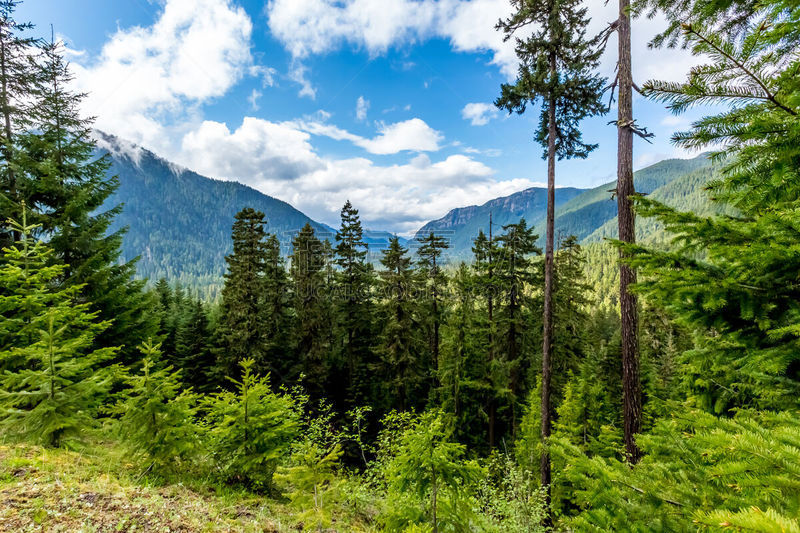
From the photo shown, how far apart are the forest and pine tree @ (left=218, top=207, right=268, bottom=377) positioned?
155 mm

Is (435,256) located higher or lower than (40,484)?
higher

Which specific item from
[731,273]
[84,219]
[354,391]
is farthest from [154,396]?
[354,391]

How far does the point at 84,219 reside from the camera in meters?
11.8

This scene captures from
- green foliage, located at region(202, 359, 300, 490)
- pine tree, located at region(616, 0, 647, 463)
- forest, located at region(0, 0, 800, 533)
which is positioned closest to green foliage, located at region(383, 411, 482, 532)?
forest, located at region(0, 0, 800, 533)

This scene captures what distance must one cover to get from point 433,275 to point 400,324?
4.18 meters

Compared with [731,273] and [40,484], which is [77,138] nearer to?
[40,484]

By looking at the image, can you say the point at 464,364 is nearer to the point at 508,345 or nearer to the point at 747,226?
the point at 508,345

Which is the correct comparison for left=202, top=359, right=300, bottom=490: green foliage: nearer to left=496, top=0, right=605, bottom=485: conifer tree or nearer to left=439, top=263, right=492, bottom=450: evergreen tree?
left=496, top=0, right=605, bottom=485: conifer tree

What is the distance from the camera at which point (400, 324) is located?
21.1 metres

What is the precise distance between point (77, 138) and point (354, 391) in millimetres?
21314

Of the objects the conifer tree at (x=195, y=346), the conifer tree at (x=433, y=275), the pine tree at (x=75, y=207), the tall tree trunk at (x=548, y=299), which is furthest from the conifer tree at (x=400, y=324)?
the conifer tree at (x=195, y=346)

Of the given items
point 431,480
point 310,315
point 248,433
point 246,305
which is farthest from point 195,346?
point 431,480

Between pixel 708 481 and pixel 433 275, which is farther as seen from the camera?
pixel 433 275

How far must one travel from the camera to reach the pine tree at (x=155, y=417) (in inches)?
217
